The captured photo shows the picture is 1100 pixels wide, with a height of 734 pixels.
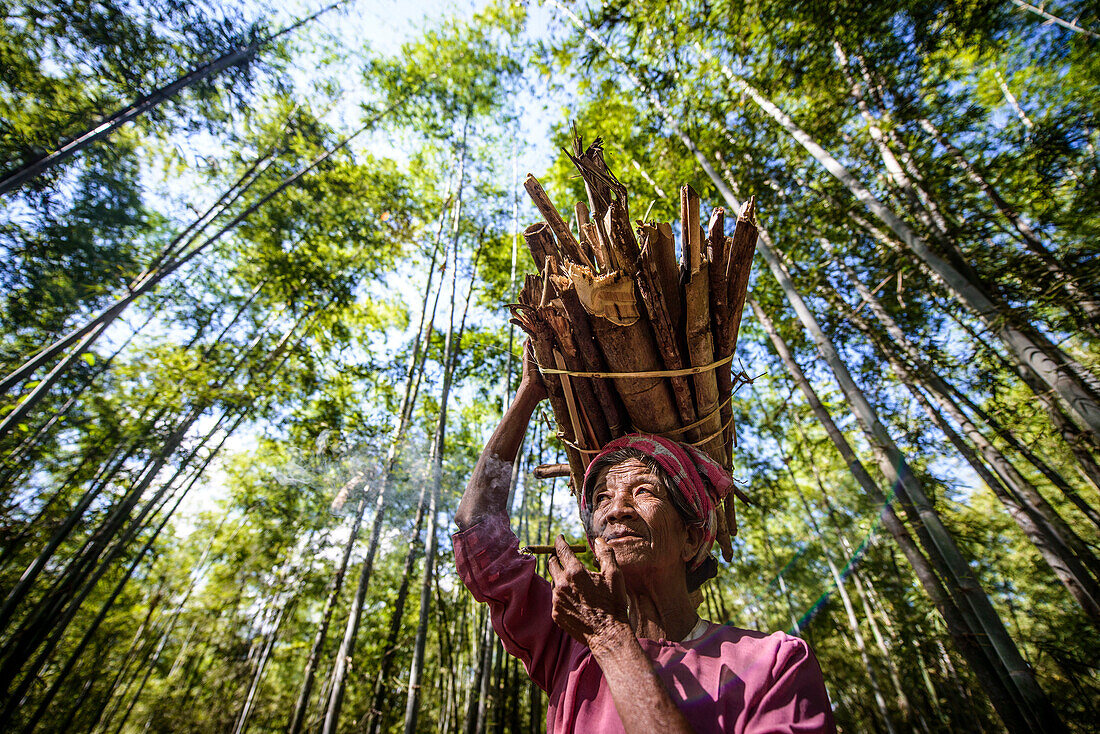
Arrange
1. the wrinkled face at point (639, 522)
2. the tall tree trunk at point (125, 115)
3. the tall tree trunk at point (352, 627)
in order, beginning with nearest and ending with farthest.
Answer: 1. the wrinkled face at point (639, 522)
2. the tall tree trunk at point (125, 115)
3. the tall tree trunk at point (352, 627)

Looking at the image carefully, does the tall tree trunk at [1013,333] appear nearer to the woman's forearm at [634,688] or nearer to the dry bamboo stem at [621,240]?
the dry bamboo stem at [621,240]

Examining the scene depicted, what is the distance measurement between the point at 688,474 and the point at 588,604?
671 millimetres

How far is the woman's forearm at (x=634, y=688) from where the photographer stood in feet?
3.20

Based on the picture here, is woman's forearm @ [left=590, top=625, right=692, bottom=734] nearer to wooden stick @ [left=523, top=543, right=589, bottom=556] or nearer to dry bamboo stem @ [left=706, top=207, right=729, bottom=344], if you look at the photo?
wooden stick @ [left=523, top=543, right=589, bottom=556]

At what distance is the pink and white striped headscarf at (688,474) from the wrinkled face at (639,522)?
58mm

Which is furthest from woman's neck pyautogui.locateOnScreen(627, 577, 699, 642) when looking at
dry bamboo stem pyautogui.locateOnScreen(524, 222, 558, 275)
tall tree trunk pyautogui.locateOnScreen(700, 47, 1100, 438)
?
tall tree trunk pyautogui.locateOnScreen(700, 47, 1100, 438)

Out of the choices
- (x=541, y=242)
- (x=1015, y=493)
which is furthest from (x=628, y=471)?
(x=1015, y=493)

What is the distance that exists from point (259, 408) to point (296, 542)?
3.91 metres

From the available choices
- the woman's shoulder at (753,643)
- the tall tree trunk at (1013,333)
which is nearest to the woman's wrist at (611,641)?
the woman's shoulder at (753,643)

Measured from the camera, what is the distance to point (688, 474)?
64.9 inches

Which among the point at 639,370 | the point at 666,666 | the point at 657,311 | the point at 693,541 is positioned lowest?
the point at 666,666

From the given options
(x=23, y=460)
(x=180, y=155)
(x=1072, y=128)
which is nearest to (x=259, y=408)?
(x=23, y=460)

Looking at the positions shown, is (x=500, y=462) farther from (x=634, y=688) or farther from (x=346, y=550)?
(x=346, y=550)

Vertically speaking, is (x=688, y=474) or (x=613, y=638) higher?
(x=688, y=474)
